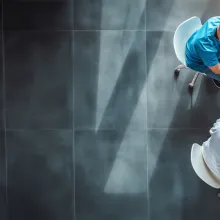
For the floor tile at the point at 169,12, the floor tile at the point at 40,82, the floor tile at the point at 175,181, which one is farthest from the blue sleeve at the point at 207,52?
the floor tile at the point at 40,82

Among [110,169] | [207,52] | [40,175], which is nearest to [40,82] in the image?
[40,175]

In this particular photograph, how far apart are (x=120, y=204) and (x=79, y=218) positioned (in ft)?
1.24

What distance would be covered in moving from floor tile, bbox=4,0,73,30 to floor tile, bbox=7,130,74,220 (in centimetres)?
91

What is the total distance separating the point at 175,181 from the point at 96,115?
0.89 meters

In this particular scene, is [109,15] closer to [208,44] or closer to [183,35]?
[183,35]

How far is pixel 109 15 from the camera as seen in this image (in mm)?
3146

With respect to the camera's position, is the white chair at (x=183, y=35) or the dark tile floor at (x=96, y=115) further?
the dark tile floor at (x=96, y=115)

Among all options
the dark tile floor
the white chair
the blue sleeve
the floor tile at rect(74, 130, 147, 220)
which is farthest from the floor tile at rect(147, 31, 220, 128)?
the blue sleeve

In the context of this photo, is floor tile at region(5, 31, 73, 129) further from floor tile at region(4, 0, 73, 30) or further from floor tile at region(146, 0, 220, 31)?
floor tile at region(146, 0, 220, 31)

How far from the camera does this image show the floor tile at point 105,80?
3.14m

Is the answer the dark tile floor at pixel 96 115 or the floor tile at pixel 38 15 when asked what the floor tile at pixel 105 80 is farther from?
the floor tile at pixel 38 15

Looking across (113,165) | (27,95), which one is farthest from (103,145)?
(27,95)

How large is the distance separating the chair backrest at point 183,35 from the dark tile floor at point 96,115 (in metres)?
0.43

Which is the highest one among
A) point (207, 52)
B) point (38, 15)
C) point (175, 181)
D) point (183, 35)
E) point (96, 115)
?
point (38, 15)
